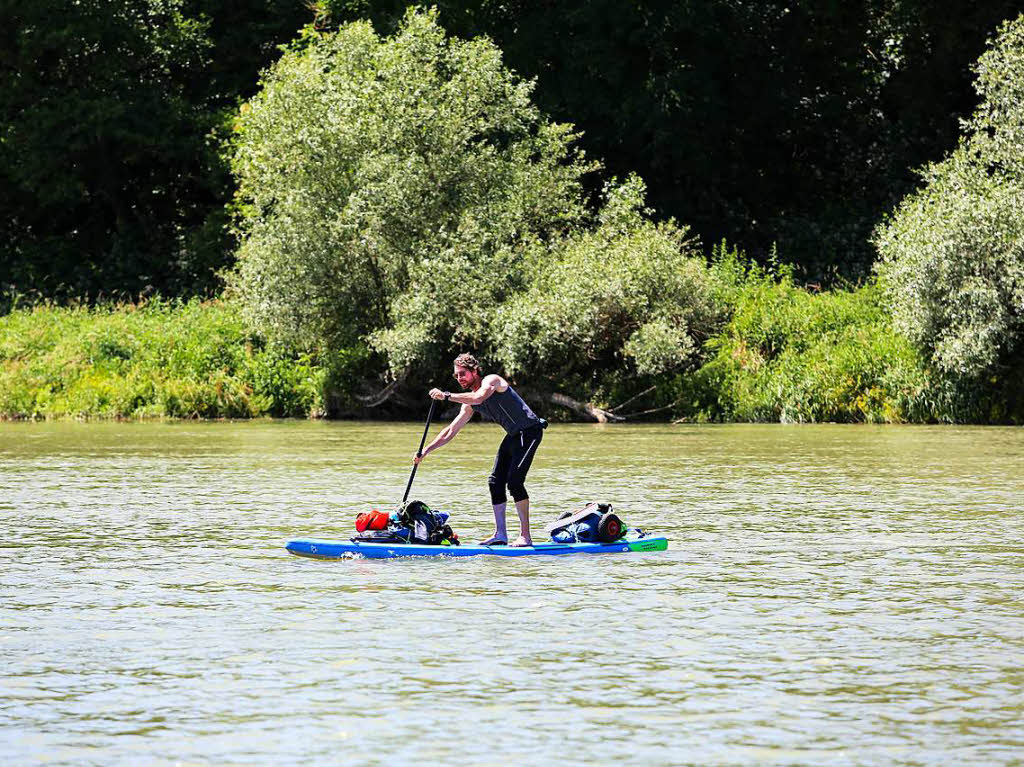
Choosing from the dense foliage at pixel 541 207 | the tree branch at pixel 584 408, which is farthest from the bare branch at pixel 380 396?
the tree branch at pixel 584 408

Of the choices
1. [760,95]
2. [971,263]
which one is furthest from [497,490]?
[760,95]

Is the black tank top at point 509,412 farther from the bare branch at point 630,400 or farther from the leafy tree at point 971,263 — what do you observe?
the bare branch at point 630,400

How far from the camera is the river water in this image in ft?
25.7

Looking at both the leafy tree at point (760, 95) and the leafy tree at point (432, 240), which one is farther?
the leafy tree at point (760, 95)

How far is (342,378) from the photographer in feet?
136

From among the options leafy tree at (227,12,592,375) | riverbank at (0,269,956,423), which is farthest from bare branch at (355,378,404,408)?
leafy tree at (227,12,592,375)

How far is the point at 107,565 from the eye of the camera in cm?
1391

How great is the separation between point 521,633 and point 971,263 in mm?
26991

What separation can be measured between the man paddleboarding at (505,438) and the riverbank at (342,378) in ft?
77.9

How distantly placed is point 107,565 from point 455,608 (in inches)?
150

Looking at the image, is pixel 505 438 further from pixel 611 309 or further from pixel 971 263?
pixel 611 309

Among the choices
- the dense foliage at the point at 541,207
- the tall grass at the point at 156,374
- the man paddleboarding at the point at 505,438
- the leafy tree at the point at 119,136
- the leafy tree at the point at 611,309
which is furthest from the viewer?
the leafy tree at the point at 119,136

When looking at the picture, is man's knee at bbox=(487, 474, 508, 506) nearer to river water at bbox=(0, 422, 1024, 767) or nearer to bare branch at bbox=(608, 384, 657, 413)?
river water at bbox=(0, 422, 1024, 767)

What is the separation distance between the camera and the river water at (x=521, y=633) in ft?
25.7
